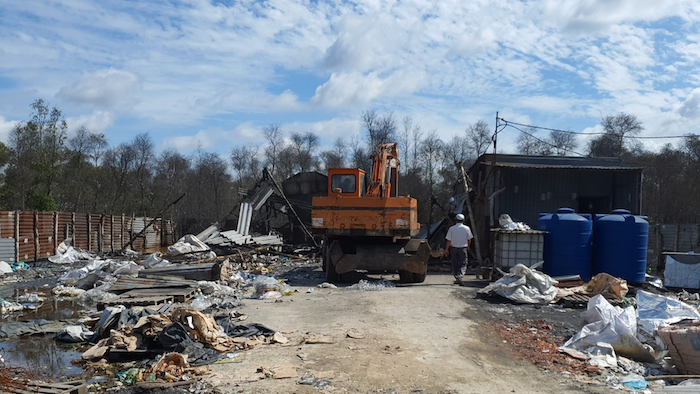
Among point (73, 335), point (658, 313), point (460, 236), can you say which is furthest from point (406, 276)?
point (73, 335)

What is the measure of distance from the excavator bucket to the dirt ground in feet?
9.12

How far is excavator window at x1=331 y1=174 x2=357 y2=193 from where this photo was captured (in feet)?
48.8

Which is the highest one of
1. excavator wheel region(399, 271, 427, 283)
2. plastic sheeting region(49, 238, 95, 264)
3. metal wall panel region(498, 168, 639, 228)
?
metal wall panel region(498, 168, 639, 228)

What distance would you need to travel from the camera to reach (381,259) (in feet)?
44.5

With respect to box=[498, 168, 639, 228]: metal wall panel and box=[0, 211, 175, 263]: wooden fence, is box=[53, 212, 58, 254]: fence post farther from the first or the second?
box=[498, 168, 639, 228]: metal wall panel

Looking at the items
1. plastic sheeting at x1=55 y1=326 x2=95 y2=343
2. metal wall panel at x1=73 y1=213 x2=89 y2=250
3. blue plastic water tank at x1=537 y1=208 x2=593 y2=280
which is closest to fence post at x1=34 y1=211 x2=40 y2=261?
metal wall panel at x1=73 y1=213 x2=89 y2=250

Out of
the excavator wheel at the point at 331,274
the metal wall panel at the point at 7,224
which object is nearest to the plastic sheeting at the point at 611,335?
the excavator wheel at the point at 331,274

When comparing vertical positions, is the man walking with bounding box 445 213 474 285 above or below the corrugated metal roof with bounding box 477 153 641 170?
Answer: below

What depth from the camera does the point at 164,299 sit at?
35.9ft

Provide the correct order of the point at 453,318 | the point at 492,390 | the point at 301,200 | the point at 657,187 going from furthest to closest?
the point at 657,187 < the point at 301,200 < the point at 453,318 < the point at 492,390

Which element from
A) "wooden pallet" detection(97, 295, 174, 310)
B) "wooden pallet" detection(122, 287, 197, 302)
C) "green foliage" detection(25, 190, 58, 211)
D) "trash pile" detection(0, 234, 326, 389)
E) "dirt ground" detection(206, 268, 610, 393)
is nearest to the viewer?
"dirt ground" detection(206, 268, 610, 393)

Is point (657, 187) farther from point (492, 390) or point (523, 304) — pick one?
point (492, 390)

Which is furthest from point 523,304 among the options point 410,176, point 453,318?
point 410,176

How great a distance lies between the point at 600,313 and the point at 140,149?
47.4m
